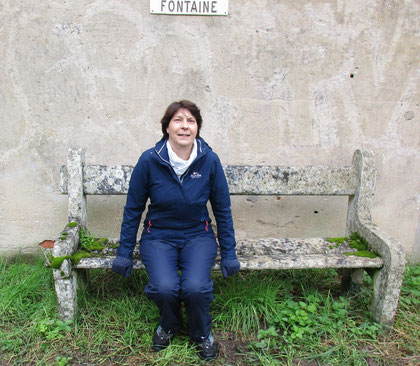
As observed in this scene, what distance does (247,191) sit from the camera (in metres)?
2.64

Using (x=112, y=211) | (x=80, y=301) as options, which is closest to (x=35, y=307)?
(x=80, y=301)

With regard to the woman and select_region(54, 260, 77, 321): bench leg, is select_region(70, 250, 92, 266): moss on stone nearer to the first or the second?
select_region(54, 260, 77, 321): bench leg

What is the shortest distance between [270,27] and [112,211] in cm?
212

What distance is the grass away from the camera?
81.9 inches

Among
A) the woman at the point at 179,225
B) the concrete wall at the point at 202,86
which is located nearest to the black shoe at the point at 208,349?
the woman at the point at 179,225

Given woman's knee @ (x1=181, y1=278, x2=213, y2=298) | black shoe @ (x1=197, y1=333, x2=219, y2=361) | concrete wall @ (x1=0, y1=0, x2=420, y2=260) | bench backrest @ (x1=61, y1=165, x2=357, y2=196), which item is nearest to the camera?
woman's knee @ (x1=181, y1=278, x2=213, y2=298)

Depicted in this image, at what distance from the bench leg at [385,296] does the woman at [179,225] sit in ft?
3.39

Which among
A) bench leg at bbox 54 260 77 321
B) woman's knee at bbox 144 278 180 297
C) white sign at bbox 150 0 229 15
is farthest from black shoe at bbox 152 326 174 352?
white sign at bbox 150 0 229 15

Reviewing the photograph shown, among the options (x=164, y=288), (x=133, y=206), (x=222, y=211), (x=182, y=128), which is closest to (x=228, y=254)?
(x=222, y=211)

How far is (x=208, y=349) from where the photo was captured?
206 centimetres

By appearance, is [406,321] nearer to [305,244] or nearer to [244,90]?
[305,244]

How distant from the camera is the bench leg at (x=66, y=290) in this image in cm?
212

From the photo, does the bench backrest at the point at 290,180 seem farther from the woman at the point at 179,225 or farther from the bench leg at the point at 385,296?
the bench leg at the point at 385,296

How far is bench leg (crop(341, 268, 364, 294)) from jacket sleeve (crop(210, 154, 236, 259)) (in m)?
1.07
